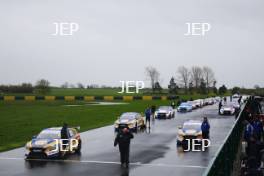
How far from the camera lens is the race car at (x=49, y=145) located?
63.3ft

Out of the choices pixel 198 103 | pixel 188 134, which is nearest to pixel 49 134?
pixel 188 134

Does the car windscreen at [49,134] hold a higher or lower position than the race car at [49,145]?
higher

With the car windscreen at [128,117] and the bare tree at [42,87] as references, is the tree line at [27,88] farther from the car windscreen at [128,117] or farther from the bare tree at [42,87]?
the car windscreen at [128,117]

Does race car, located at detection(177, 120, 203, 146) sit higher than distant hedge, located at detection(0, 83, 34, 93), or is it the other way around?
distant hedge, located at detection(0, 83, 34, 93)

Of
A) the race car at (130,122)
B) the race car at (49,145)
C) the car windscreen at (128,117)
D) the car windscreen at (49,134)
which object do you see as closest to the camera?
the race car at (49,145)

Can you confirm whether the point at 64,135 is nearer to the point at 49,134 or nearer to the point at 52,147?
the point at 49,134

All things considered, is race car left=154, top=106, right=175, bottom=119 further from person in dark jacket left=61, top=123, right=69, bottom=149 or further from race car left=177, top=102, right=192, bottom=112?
person in dark jacket left=61, top=123, right=69, bottom=149

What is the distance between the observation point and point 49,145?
19469 millimetres

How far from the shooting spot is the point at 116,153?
21.5 metres

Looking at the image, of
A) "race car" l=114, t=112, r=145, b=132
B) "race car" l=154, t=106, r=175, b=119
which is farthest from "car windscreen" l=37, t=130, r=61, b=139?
"race car" l=154, t=106, r=175, b=119

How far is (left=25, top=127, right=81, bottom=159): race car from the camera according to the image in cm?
1930

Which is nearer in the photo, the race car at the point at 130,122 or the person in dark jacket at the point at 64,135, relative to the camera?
the person in dark jacket at the point at 64,135

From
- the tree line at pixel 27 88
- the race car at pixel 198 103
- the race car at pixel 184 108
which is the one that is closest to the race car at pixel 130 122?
the race car at pixel 184 108

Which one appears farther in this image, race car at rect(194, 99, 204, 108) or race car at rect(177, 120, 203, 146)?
race car at rect(194, 99, 204, 108)
